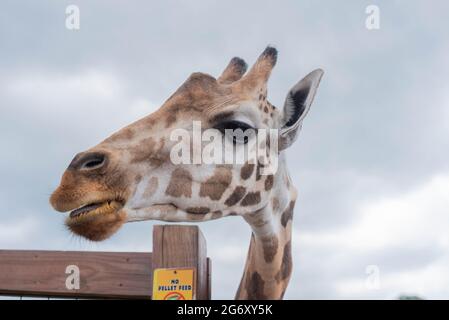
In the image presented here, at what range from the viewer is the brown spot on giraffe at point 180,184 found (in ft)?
12.1

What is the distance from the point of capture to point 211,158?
3777 millimetres

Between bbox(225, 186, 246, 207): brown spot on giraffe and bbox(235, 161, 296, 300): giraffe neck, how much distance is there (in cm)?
17

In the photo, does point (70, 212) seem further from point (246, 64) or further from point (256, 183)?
point (246, 64)

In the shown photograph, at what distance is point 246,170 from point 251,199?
0.63ft

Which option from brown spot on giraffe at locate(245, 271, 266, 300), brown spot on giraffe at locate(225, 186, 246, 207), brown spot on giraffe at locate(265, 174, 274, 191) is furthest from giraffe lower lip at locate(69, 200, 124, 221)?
brown spot on giraffe at locate(245, 271, 266, 300)

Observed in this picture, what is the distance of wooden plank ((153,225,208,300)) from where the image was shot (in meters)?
3.23

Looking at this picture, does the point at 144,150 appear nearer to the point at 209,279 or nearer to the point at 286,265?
the point at 209,279

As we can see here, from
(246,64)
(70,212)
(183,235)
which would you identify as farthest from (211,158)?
(246,64)

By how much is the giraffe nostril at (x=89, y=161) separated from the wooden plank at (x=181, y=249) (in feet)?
1.73

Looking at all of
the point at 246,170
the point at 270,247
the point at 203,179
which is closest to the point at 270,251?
the point at 270,247

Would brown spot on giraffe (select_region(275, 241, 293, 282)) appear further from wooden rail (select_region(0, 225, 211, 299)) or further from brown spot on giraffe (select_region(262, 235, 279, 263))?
wooden rail (select_region(0, 225, 211, 299))

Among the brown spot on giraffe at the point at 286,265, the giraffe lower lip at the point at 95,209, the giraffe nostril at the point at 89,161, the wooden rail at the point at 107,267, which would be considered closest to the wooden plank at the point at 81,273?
the wooden rail at the point at 107,267

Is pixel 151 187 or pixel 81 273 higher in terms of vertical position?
pixel 151 187

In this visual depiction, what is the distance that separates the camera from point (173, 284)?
10.4 ft
